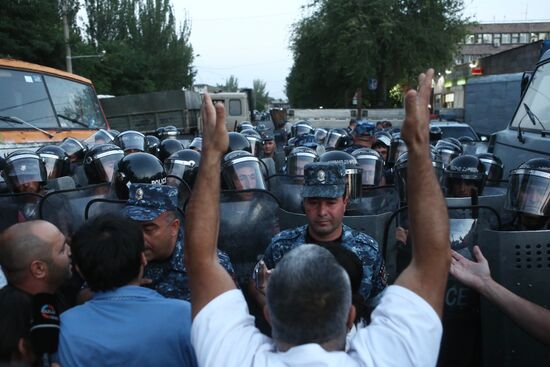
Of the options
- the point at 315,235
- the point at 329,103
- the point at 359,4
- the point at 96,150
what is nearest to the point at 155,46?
the point at 329,103

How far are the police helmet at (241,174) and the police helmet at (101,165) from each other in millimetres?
1319

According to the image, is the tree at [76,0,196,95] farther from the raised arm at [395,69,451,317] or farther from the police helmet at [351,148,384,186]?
the raised arm at [395,69,451,317]

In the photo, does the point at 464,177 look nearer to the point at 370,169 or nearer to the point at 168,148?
the point at 370,169

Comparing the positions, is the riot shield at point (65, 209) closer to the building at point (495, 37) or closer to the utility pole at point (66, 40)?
the utility pole at point (66, 40)

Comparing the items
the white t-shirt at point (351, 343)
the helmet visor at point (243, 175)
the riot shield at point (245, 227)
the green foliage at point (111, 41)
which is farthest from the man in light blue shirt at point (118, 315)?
the green foliage at point (111, 41)

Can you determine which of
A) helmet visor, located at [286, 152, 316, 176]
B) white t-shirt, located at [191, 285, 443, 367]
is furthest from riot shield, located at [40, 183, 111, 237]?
white t-shirt, located at [191, 285, 443, 367]

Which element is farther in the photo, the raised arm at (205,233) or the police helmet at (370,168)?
the police helmet at (370,168)

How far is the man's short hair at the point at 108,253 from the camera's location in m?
2.37

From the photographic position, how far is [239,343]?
1689 millimetres

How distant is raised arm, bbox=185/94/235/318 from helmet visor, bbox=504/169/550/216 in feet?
8.45

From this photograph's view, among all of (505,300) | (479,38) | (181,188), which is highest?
(479,38)

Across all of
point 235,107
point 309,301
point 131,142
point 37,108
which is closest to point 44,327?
point 309,301

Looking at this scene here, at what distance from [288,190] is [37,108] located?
236 inches

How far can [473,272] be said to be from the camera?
2902mm
